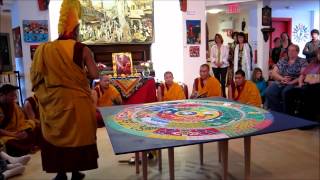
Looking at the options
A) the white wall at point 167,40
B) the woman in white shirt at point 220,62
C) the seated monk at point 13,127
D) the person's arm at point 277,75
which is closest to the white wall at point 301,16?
the woman in white shirt at point 220,62

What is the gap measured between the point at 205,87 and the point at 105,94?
1431mm

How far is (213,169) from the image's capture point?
288cm

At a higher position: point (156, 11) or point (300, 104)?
point (156, 11)

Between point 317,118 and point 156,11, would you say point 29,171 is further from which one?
point 156,11

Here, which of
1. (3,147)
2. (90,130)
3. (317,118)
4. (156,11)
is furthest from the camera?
(156,11)

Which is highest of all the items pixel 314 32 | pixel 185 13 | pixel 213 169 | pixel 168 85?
pixel 185 13

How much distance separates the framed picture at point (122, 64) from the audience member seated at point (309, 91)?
2667mm

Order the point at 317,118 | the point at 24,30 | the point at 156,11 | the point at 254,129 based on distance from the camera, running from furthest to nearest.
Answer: the point at 156,11, the point at 24,30, the point at 317,118, the point at 254,129

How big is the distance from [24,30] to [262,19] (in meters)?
4.60

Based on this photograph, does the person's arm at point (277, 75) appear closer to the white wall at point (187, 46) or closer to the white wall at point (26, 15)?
the white wall at point (187, 46)

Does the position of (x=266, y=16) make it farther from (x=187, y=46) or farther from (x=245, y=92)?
(x=245, y=92)

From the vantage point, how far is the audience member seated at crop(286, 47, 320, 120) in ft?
13.6

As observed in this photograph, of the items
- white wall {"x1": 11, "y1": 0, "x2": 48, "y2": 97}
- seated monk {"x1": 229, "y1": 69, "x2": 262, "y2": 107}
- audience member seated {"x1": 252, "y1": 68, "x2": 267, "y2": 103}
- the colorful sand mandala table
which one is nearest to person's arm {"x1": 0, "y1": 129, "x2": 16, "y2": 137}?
the colorful sand mandala table

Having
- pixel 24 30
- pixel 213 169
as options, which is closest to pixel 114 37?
pixel 24 30
